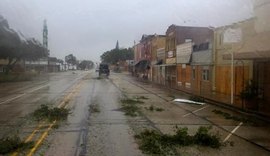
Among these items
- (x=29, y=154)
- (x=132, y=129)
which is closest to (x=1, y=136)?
(x=29, y=154)

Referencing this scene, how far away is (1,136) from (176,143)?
17.1 ft

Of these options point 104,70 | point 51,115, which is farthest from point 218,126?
point 104,70

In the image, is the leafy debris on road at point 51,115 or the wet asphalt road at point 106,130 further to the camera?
the leafy debris on road at point 51,115

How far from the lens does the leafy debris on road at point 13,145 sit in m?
10.2

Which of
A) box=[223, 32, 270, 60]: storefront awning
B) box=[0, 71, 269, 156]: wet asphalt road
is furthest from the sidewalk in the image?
box=[223, 32, 270, 60]: storefront awning

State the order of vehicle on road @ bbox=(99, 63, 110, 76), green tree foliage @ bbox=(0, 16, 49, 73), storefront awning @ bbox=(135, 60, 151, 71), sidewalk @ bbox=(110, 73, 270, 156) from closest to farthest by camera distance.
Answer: sidewalk @ bbox=(110, 73, 270, 156), green tree foliage @ bbox=(0, 16, 49, 73), storefront awning @ bbox=(135, 60, 151, 71), vehicle on road @ bbox=(99, 63, 110, 76)

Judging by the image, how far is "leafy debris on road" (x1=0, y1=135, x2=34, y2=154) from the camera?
10242 mm

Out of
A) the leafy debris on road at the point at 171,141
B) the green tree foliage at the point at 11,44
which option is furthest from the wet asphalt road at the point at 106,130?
the green tree foliage at the point at 11,44

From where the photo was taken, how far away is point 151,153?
33.3 feet

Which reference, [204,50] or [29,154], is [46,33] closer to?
[204,50]

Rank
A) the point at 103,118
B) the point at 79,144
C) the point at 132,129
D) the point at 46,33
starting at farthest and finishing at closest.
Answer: the point at 46,33 → the point at 103,118 → the point at 132,129 → the point at 79,144

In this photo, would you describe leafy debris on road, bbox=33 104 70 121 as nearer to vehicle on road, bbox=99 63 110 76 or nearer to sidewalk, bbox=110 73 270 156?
sidewalk, bbox=110 73 270 156

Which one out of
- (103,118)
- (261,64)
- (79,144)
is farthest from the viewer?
(261,64)

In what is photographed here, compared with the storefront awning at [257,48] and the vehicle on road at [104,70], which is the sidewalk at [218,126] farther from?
the vehicle on road at [104,70]
